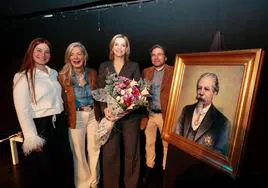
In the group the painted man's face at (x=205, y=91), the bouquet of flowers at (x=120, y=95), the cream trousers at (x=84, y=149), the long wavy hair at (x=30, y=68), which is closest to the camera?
the painted man's face at (x=205, y=91)

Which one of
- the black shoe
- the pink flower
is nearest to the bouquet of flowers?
the pink flower

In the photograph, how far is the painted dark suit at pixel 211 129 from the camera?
1332mm

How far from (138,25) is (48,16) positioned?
1.40 m

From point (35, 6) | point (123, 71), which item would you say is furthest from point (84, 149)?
point (35, 6)

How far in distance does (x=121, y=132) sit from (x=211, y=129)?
1.08m

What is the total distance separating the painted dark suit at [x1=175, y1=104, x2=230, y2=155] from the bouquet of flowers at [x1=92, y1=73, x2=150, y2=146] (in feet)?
1.79

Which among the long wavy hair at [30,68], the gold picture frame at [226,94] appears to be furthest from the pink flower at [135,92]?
the long wavy hair at [30,68]

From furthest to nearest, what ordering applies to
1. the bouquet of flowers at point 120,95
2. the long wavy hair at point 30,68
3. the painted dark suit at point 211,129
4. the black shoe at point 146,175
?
the black shoe at point 146,175
the bouquet of flowers at point 120,95
the long wavy hair at point 30,68
the painted dark suit at point 211,129

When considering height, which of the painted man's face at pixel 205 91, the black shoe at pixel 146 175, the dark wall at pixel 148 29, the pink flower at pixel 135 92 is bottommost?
the black shoe at pixel 146 175

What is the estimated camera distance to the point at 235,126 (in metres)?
1.26

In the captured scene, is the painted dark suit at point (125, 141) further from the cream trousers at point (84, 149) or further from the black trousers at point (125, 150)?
the cream trousers at point (84, 149)

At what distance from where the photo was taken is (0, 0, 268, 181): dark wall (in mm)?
2207

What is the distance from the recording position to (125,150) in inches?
90.6

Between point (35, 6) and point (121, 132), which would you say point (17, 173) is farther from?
point (35, 6)
